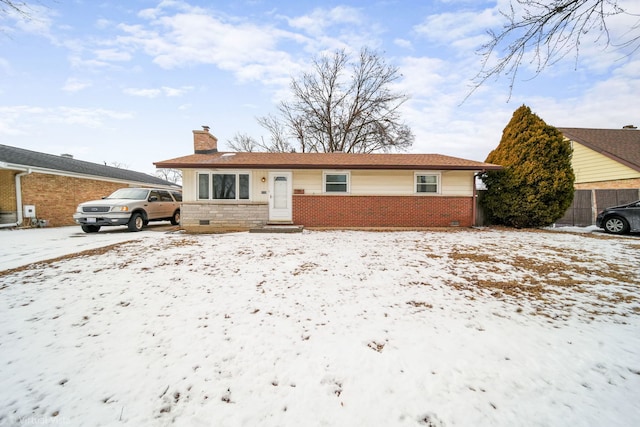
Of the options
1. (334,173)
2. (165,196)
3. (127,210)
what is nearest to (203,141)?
(165,196)

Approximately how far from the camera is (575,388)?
70.7 inches

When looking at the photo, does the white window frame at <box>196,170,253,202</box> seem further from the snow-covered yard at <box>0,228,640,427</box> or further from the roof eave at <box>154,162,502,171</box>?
the snow-covered yard at <box>0,228,640,427</box>

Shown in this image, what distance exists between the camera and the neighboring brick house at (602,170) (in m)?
12.2

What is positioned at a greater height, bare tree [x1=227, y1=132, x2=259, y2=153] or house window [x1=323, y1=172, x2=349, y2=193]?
bare tree [x1=227, y1=132, x2=259, y2=153]

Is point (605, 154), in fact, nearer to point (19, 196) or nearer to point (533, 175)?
point (533, 175)

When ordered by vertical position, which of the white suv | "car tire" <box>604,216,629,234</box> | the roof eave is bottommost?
"car tire" <box>604,216,629,234</box>

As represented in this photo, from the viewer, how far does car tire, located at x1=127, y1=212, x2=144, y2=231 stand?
1006 centimetres

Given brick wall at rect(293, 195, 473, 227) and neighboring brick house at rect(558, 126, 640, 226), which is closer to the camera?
brick wall at rect(293, 195, 473, 227)

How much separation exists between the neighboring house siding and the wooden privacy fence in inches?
71.1

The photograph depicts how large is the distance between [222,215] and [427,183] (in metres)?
9.75

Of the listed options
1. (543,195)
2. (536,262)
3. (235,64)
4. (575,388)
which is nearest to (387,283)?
(575,388)

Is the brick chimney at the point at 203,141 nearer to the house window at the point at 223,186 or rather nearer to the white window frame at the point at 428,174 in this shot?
the house window at the point at 223,186

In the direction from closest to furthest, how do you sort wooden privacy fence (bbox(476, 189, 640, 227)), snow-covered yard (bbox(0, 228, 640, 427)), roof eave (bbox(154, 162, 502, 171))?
snow-covered yard (bbox(0, 228, 640, 427)), roof eave (bbox(154, 162, 502, 171)), wooden privacy fence (bbox(476, 189, 640, 227))

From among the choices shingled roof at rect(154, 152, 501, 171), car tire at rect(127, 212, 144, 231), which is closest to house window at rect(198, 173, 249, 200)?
shingled roof at rect(154, 152, 501, 171)
